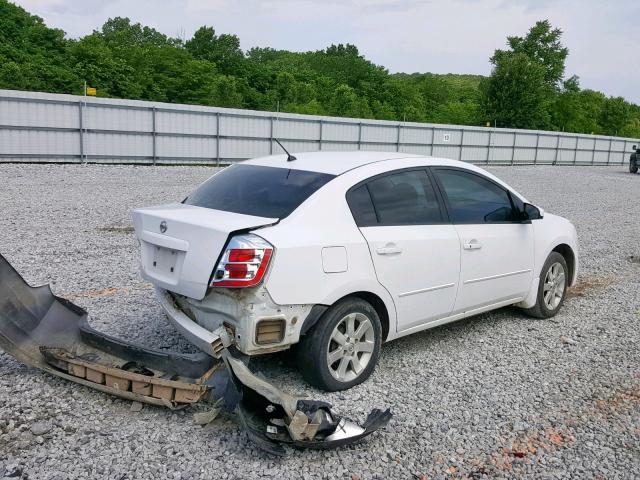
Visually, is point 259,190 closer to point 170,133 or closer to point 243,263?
point 243,263

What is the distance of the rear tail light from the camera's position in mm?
3535

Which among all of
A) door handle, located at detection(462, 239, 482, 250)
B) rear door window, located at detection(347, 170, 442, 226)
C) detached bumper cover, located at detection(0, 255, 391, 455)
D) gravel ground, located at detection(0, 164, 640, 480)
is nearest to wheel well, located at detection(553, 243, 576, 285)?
gravel ground, located at detection(0, 164, 640, 480)

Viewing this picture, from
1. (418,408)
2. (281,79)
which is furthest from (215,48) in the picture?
(418,408)

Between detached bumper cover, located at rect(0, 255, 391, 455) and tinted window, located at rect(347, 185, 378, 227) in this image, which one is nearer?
detached bumper cover, located at rect(0, 255, 391, 455)

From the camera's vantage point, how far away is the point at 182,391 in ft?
11.5

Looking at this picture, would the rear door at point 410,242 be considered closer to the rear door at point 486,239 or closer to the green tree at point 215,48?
the rear door at point 486,239

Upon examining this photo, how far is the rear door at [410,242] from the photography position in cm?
417

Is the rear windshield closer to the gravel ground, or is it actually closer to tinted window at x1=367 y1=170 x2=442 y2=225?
tinted window at x1=367 y1=170 x2=442 y2=225

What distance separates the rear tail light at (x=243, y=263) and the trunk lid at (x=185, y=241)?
0.20 ft

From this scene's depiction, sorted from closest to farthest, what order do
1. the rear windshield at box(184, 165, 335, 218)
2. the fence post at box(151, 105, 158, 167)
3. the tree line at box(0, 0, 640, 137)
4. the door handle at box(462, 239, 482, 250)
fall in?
the rear windshield at box(184, 165, 335, 218), the door handle at box(462, 239, 482, 250), the fence post at box(151, 105, 158, 167), the tree line at box(0, 0, 640, 137)

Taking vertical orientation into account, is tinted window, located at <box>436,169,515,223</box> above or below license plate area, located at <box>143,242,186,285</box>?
above

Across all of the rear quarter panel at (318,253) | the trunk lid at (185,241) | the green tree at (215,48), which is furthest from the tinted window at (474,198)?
the green tree at (215,48)

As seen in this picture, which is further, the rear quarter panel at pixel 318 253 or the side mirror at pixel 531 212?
the side mirror at pixel 531 212

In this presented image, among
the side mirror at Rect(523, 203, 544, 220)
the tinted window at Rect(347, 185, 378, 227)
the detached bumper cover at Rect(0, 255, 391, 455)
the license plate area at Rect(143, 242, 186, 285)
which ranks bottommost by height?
the detached bumper cover at Rect(0, 255, 391, 455)
